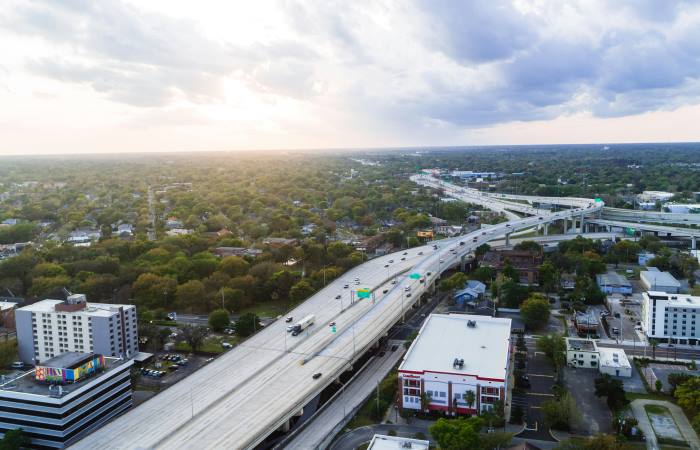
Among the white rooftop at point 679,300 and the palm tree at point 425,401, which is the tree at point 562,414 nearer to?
the palm tree at point 425,401

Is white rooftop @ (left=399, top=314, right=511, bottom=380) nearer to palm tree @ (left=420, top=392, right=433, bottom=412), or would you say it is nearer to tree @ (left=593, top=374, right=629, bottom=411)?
palm tree @ (left=420, top=392, right=433, bottom=412)

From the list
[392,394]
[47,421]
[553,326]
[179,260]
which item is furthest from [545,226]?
[47,421]

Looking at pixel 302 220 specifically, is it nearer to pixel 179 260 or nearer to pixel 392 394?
pixel 179 260

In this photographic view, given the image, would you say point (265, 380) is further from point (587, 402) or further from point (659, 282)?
point (659, 282)

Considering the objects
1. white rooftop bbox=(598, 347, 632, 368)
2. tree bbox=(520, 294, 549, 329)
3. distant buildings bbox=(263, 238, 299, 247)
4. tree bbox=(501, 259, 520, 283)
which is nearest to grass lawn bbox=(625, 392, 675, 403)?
white rooftop bbox=(598, 347, 632, 368)

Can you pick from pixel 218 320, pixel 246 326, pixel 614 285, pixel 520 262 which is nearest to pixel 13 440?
pixel 246 326
